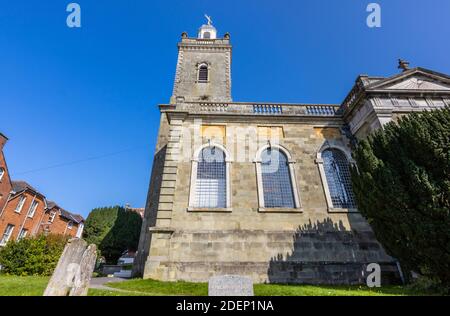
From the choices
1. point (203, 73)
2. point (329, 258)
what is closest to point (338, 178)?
point (329, 258)

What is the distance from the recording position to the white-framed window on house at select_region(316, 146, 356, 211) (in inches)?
509

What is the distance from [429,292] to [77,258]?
38.1 ft

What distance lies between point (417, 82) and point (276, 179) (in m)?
10.5

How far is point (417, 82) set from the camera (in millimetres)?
13555

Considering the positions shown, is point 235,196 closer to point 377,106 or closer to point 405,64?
point 377,106

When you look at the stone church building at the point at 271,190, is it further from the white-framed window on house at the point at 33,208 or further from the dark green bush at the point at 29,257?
the white-framed window on house at the point at 33,208

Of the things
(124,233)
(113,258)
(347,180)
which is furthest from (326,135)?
(113,258)

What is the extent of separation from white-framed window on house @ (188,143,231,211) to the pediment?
10.4m

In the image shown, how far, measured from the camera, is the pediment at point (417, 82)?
1315cm

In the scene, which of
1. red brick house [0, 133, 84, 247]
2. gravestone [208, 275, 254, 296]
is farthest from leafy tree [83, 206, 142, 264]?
gravestone [208, 275, 254, 296]

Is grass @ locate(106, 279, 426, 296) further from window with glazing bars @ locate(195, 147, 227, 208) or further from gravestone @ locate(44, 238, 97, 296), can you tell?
window with glazing bars @ locate(195, 147, 227, 208)

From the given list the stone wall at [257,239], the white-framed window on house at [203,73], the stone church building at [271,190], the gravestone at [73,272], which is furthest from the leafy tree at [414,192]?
the white-framed window on house at [203,73]

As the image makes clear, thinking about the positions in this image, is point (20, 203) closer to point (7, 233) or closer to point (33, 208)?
point (33, 208)

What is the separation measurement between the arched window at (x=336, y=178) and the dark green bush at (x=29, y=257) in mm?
17354
